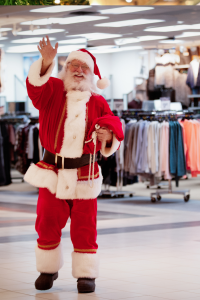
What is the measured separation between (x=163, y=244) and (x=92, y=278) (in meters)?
1.73

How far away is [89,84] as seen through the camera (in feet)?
12.4

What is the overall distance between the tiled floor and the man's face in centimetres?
138

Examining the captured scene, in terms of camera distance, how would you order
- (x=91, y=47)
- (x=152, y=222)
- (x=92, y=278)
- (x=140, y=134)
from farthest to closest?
(x=91, y=47)
(x=140, y=134)
(x=152, y=222)
(x=92, y=278)

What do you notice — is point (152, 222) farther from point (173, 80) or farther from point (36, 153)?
point (173, 80)

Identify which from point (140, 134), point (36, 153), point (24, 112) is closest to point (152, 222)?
point (140, 134)

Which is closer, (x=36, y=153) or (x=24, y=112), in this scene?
(x=36, y=153)

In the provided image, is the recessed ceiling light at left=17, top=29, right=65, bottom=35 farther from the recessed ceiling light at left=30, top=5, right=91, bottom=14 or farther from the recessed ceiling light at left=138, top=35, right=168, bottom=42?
the recessed ceiling light at left=138, top=35, right=168, bottom=42

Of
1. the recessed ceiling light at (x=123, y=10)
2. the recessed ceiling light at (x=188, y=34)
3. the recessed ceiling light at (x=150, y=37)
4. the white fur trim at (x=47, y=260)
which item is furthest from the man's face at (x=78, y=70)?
the recessed ceiling light at (x=188, y=34)

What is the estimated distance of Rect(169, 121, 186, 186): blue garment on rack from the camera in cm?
841

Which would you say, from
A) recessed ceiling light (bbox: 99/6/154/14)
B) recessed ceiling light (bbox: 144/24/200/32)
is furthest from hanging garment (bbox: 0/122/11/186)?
recessed ceiling light (bbox: 144/24/200/32)

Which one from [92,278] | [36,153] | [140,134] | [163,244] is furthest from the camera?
[36,153]

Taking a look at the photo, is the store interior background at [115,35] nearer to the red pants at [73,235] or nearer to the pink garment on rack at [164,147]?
the pink garment on rack at [164,147]

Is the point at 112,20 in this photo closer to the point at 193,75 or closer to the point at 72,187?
→ the point at 193,75

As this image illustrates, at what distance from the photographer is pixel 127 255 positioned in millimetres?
4699
